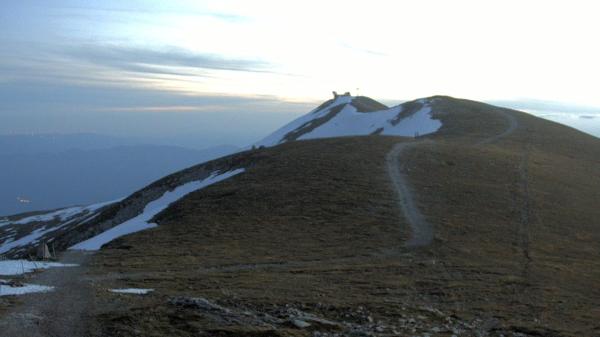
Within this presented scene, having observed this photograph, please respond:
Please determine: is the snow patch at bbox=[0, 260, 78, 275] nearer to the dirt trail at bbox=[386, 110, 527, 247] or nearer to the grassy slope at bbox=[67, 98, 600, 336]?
the grassy slope at bbox=[67, 98, 600, 336]

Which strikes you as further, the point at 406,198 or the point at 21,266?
the point at 406,198

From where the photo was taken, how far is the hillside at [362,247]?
1752cm

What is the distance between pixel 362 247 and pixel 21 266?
1737 centimetres

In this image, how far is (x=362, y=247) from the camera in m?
31.1

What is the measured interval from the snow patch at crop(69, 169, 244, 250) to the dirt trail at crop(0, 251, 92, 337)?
46.0 feet

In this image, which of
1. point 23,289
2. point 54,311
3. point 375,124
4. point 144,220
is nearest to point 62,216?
point 375,124

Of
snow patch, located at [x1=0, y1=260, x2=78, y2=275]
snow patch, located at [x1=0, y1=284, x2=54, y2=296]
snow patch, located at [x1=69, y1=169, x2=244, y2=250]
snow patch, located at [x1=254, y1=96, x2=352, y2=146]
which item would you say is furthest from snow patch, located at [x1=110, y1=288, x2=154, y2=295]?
snow patch, located at [x1=254, y1=96, x2=352, y2=146]

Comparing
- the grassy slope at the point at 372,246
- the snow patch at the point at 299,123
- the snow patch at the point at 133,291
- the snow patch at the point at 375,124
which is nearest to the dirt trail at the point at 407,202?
the grassy slope at the point at 372,246

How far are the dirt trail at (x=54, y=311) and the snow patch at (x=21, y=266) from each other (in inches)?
45.1

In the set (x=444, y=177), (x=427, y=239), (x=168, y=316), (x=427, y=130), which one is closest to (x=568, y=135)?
(x=427, y=130)

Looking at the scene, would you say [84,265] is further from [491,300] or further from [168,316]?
[491,300]

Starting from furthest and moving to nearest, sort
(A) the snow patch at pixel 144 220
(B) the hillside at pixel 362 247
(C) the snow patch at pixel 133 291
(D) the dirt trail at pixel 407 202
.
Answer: (A) the snow patch at pixel 144 220, (D) the dirt trail at pixel 407 202, (C) the snow patch at pixel 133 291, (B) the hillside at pixel 362 247

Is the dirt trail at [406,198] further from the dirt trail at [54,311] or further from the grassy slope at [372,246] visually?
the dirt trail at [54,311]

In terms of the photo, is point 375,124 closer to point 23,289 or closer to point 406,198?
point 406,198
